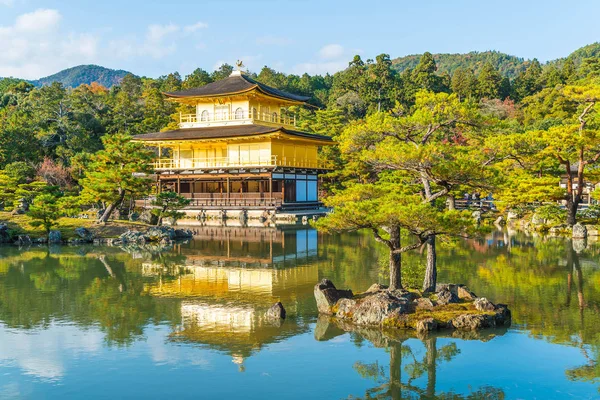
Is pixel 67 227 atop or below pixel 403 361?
atop

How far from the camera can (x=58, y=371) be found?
7.86m

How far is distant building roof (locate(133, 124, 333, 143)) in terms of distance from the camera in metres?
32.2

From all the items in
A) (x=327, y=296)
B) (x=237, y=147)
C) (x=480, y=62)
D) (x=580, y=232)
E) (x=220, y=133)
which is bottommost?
(x=327, y=296)

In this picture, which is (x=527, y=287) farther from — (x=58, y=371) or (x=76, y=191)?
(x=76, y=191)

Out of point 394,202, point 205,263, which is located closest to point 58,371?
point 394,202

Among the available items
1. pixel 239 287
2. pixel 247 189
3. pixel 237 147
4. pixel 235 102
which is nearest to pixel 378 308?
pixel 239 287

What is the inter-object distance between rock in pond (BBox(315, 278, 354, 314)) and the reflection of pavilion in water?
0.48 meters

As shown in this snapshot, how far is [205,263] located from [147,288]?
3865mm

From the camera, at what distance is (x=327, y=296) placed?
34.9ft

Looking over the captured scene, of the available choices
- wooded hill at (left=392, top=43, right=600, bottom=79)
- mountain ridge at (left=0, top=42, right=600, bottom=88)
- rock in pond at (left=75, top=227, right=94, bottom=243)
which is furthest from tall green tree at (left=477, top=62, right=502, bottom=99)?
wooded hill at (left=392, top=43, right=600, bottom=79)

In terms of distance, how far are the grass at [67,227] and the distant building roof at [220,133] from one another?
9.55 metres

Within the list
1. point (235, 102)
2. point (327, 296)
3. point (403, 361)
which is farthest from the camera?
point (235, 102)

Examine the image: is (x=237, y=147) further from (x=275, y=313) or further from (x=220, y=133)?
(x=275, y=313)

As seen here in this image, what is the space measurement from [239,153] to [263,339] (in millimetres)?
26044
